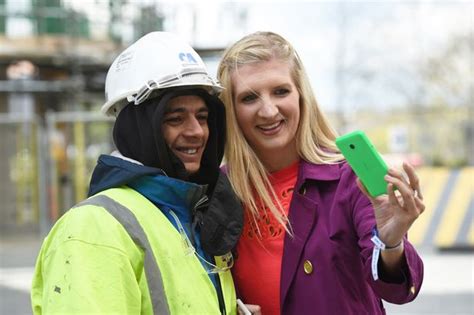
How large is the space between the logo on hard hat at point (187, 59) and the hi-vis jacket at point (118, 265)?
46 centimetres

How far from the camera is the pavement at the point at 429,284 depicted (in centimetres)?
825

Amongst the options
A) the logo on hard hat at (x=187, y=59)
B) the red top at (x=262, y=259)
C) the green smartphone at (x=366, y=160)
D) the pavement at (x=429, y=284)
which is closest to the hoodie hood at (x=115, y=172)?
the logo on hard hat at (x=187, y=59)

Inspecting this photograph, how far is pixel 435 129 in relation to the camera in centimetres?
3794

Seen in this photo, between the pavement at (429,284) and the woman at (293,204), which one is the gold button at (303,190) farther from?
the pavement at (429,284)

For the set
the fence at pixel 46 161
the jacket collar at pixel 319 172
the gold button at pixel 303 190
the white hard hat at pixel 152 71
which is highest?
the white hard hat at pixel 152 71

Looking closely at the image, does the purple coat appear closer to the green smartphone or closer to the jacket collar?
the jacket collar

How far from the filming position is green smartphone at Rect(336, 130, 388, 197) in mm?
2092

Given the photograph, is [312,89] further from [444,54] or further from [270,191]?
[444,54]

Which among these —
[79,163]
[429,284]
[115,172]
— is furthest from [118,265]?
[79,163]

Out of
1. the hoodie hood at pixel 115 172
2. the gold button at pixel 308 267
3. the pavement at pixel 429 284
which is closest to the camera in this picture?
the hoodie hood at pixel 115 172

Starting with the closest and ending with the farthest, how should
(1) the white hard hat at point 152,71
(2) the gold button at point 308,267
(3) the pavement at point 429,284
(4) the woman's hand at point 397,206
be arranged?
(4) the woman's hand at point 397,206 < (1) the white hard hat at point 152,71 < (2) the gold button at point 308,267 < (3) the pavement at point 429,284

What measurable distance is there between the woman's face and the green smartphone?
0.73 meters

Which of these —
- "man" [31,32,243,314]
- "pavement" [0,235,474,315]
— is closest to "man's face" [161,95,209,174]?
"man" [31,32,243,314]

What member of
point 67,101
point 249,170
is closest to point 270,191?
point 249,170
